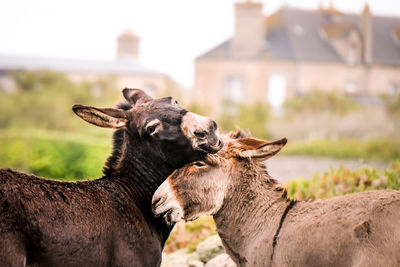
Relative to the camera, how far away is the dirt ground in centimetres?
1861

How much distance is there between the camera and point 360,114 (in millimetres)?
31594

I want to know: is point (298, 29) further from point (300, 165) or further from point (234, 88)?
point (300, 165)

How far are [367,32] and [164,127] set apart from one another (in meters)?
37.3

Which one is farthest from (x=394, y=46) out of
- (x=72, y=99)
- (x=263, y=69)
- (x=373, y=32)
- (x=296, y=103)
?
(x=72, y=99)

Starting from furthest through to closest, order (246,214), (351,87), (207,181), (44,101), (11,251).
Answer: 1. (351,87)
2. (44,101)
3. (246,214)
4. (207,181)
5. (11,251)

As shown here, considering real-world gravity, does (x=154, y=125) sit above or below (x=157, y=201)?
above

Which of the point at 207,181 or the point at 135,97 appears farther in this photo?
the point at 135,97

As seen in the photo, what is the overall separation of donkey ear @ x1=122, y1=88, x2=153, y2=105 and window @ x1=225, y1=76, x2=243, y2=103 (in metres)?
39.7

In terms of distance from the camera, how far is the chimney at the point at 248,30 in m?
40.1

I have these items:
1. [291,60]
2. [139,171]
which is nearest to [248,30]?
[291,60]

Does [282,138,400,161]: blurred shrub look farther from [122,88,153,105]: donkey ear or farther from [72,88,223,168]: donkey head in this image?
[72,88,223,168]: donkey head

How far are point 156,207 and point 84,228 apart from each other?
0.57 meters

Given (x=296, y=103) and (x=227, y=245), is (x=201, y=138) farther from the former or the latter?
(x=296, y=103)

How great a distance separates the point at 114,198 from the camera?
15.3 feet
